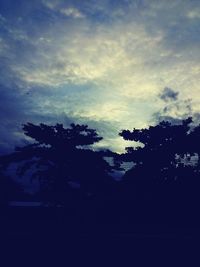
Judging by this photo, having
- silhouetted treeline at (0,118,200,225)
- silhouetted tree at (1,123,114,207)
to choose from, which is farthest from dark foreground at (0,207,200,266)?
silhouetted tree at (1,123,114,207)

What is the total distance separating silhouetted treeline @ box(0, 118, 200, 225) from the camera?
1984 centimetres

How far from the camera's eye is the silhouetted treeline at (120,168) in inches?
781

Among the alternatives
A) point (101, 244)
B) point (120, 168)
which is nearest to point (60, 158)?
point (120, 168)

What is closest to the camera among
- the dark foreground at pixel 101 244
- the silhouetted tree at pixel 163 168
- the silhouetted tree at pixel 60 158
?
the dark foreground at pixel 101 244

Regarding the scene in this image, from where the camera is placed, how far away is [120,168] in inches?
1117

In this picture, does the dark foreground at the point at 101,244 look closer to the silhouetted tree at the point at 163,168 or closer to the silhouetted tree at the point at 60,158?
the silhouetted tree at the point at 163,168

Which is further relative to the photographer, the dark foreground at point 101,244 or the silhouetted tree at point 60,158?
the silhouetted tree at point 60,158

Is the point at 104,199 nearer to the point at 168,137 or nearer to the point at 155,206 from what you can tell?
the point at 155,206

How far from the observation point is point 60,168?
2784 centimetres

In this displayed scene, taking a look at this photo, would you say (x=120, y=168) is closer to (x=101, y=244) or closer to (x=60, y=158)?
(x=60, y=158)

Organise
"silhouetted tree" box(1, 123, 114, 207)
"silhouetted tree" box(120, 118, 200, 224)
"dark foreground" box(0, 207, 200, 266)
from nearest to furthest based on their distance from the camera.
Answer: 1. "dark foreground" box(0, 207, 200, 266)
2. "silhouetted tree" box(120, 118, 200, 224)
3. "silhouetted tree" box(1, 123, 114, 207)

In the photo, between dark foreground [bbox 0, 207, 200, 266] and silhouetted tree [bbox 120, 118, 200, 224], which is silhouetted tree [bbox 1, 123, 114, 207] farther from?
dark foreground [bbox 0, 207, 200, 266]

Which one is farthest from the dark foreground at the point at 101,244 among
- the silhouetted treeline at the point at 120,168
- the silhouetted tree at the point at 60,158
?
the silhouetted tree at the point at 60,158

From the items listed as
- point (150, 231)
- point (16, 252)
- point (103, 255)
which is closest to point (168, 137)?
point (150, 231)
